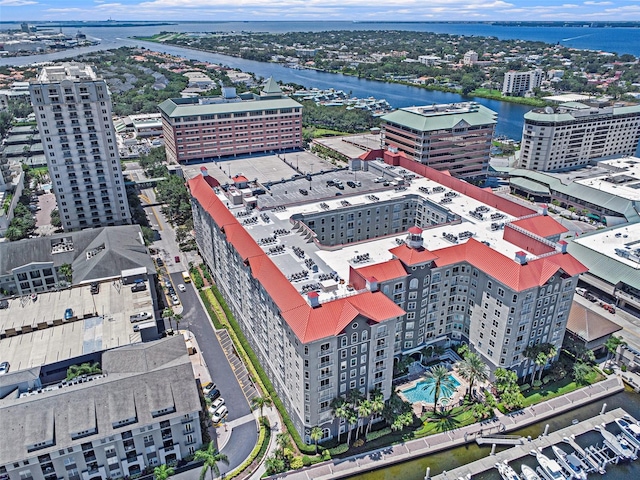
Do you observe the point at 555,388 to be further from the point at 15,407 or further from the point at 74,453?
the point at 15,407

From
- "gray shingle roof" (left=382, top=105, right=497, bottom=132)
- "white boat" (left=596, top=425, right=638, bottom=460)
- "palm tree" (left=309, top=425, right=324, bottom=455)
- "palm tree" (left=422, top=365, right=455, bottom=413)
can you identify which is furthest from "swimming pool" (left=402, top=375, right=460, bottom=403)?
"gray shingle roof" (left=382, top=105, right=497, bottom=132)

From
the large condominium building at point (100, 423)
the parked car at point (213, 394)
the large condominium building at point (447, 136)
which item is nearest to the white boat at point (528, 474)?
the large condominium building at point (100, 423)

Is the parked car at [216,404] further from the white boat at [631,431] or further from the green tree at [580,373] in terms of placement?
the white boat at [631,431]

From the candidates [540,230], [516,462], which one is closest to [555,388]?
[516,462]

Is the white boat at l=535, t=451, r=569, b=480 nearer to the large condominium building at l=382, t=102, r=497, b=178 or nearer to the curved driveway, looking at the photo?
the curved driveway

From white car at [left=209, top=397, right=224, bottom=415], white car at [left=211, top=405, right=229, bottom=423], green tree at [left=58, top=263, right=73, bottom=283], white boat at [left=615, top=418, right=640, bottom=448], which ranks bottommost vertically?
white boat at [left=615, top=418, right=640, bottom=448]

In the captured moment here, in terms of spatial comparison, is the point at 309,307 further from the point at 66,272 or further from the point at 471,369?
the point at 66,272
